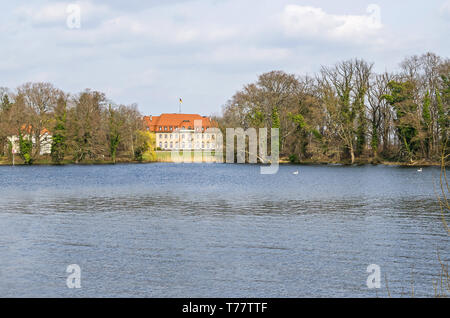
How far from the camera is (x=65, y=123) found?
286 ft

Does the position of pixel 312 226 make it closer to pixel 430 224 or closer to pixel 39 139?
pixel 430 224

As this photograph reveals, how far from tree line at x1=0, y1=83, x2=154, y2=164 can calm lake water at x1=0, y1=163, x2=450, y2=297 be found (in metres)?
52.4

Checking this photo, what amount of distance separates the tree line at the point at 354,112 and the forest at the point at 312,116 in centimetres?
15

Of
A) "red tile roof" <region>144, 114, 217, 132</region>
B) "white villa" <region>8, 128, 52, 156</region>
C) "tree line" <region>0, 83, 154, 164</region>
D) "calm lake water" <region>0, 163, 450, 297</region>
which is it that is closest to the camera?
"calm lake water" <region>0, 163, 450, 297</region>

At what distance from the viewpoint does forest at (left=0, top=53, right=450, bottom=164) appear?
71.1 meters

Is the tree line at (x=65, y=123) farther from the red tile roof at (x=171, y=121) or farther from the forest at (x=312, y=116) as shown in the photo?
the red tile roof at (x=171, y=121)

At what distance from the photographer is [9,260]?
16.2 m

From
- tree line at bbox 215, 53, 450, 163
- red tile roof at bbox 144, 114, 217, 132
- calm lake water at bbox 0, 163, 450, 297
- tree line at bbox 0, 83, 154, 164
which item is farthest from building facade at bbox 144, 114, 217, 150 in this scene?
calm lake water at bbox 0, 163, 450, 297

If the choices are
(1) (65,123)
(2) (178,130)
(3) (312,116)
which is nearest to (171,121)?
(2) (178,130)

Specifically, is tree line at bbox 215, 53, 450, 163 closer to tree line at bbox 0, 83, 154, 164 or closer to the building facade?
tree line at bbox 0, 83, 154, 164

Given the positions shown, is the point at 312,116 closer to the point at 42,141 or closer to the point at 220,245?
the point at 42,141

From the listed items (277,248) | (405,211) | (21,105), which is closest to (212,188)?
(405,211)

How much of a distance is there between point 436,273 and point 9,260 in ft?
42.4
